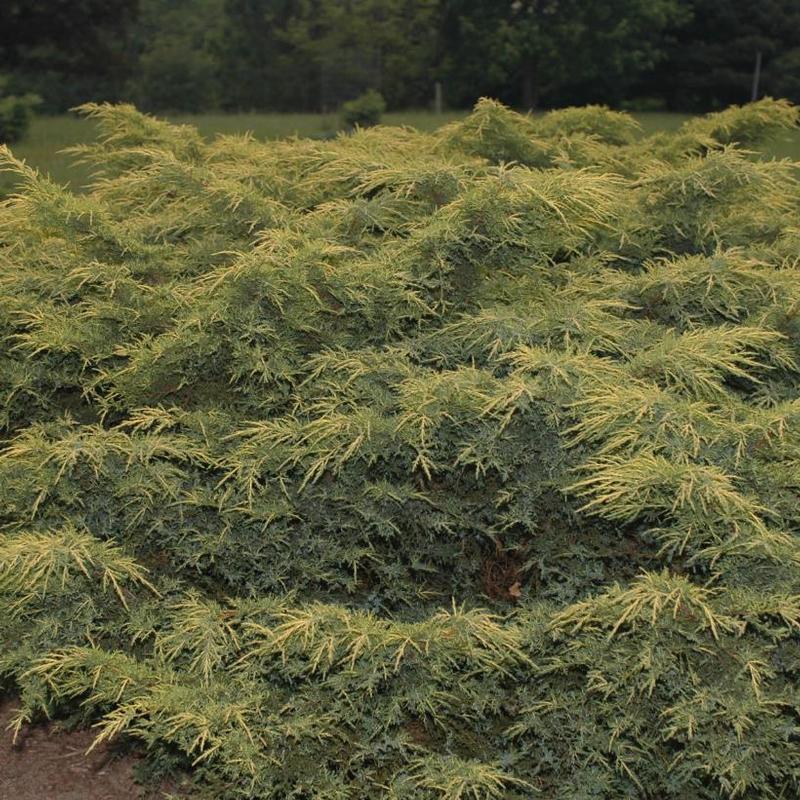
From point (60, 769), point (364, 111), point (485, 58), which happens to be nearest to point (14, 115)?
point (364, 111)

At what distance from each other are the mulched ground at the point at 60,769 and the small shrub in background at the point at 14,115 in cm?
1223

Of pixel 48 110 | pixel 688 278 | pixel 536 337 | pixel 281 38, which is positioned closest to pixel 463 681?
pixel 536 337

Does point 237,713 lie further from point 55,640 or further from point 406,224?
point 406,224

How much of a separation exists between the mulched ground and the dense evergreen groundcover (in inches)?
4.6

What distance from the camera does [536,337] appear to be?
269 cm

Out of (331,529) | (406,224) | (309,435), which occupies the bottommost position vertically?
(331,529)

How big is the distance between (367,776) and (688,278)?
1.61 meters

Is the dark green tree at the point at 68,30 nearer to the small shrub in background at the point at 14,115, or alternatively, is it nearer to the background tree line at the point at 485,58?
the background tree line at the point at 485,58

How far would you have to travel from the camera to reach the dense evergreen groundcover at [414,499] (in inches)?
85.0

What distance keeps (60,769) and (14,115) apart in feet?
41.5

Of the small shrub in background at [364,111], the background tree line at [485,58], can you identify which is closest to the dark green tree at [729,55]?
the background tree line at [485,58]

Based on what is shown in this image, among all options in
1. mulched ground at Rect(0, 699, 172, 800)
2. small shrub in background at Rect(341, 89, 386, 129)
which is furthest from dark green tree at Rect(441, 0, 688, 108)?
mulched ground at Rect(0, 699, 172, 800)

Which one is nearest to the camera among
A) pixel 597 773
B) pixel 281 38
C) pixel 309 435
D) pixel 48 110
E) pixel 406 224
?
pixel 597 773

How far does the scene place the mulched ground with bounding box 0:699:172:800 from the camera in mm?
2775
